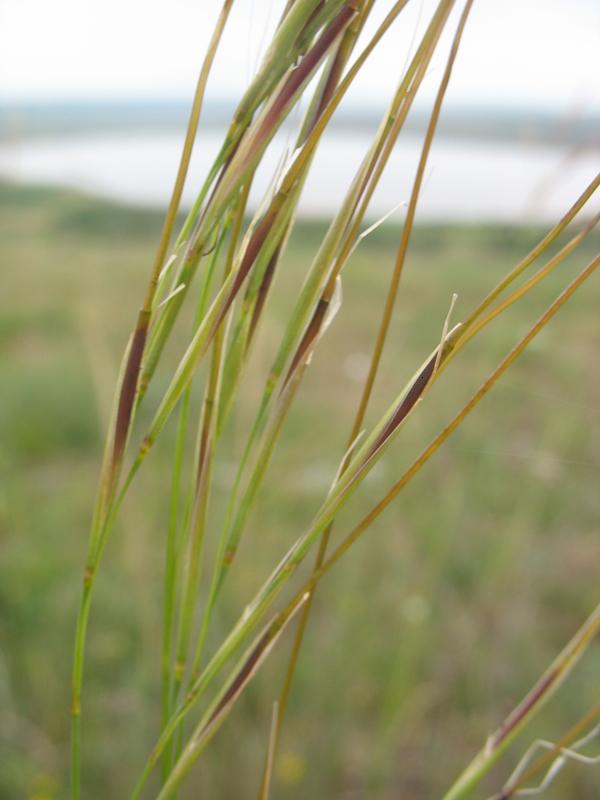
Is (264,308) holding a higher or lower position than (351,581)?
higher

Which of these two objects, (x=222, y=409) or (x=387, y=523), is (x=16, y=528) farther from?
(x=222, y=409)

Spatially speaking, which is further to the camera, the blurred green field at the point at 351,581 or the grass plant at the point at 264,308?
the blurred green field at the point at 351,581

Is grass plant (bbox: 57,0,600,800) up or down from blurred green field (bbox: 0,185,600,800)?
up

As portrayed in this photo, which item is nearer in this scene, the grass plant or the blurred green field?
the grass plant

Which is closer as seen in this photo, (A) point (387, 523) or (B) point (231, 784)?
(B) point (231, 784)

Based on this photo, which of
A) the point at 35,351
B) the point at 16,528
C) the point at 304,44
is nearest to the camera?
the point at 304,44

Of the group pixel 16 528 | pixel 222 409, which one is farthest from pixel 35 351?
pixel 222 409

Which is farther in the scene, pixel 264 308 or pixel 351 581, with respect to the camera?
pixel 351 581

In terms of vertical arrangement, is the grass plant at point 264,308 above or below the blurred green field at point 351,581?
above
